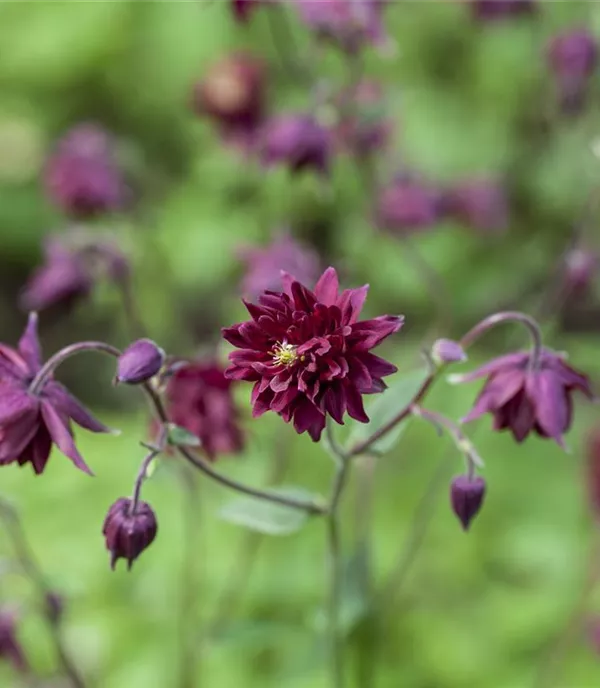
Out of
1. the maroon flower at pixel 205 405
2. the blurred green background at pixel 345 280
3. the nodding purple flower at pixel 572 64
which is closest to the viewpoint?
the maroon flower at pixel 205 405

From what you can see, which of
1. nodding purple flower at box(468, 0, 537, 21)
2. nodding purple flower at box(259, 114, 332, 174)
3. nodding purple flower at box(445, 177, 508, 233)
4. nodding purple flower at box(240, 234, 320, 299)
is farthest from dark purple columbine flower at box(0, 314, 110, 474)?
nodding purple flower at box(468, 0, 537, 21)

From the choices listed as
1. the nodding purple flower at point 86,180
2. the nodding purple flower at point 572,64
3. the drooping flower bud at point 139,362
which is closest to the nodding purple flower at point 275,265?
the nodding purple flower at point 86,180

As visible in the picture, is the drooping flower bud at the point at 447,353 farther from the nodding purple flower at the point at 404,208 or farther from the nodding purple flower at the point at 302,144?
the nodding purple flower at the point at 404,208

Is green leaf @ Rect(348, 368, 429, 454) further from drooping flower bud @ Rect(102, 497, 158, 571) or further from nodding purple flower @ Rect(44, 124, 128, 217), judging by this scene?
nodding purple flower @ Rect(44, 124, 128, 217)

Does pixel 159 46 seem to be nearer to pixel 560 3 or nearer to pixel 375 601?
pixel 560 3

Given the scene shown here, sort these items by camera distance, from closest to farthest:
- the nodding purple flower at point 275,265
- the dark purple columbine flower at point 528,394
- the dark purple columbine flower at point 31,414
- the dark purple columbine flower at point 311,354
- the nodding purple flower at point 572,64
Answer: the dark purple columbine flower at point 311,354 < the dark purple columbine flower at point 31,414 < the dark purple columbine flower at point 528,394 < the nodding purple flower at point 275,265 < the nodding purple flower at point 572,64

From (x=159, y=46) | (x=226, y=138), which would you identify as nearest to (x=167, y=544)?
(x=226, y=138)
